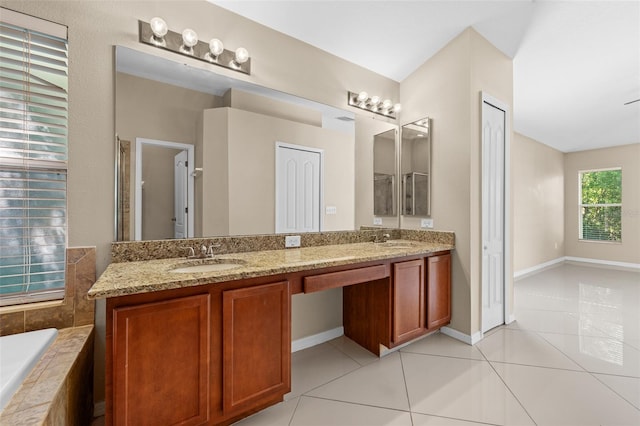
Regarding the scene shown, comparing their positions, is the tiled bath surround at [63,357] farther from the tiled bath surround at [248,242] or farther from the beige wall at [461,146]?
the beige wall at [461,146]

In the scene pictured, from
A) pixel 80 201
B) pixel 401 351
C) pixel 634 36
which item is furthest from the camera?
pixel 634 36

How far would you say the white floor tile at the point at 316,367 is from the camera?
1937mm

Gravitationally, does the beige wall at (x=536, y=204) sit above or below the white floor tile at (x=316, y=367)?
above

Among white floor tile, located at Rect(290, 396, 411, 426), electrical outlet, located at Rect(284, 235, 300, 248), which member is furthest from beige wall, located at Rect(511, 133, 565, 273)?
white floor tile, located at Rect(290, 396, 411, 426)

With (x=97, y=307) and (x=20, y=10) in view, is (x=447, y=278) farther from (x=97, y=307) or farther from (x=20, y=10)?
(x=20, y=10)

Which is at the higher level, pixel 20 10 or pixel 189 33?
pixel 189 33

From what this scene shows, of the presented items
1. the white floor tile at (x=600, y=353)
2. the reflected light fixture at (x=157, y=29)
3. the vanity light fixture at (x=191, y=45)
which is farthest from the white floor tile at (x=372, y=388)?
the reflected light fixture at (x=157, y=29)

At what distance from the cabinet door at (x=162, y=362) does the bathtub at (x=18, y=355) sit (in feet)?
1.10

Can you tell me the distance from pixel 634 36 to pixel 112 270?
466cm

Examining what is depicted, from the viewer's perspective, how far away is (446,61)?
272cm

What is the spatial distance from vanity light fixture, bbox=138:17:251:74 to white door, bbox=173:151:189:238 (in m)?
0.70

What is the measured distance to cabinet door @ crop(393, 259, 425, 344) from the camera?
2.19m

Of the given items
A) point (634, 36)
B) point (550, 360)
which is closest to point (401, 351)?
point (550, 360)

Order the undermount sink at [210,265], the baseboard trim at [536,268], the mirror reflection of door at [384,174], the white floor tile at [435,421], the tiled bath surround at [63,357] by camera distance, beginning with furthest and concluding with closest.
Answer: the baseboard trim at [536,268] → the mirror reflection of door at [384,174] → the undermount sink at [210,265] → the white floor tile at [435,421] → the tiled bath surround at [63,357]
